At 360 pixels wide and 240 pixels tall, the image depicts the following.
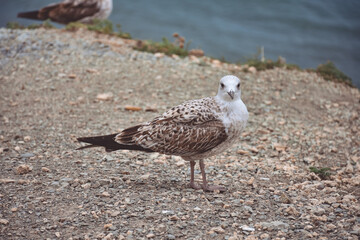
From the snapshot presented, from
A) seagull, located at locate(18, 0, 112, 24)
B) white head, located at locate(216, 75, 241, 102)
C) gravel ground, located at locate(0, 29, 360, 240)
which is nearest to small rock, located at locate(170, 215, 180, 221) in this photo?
gravel ground, located at locate(0, 29, 360, 240)

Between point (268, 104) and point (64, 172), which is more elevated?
point (268, 104)

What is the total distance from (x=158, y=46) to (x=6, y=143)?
5.69 meters

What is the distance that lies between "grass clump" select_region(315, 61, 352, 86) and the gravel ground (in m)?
0.29

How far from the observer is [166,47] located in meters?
11.1

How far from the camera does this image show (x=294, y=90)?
9617 millimetres

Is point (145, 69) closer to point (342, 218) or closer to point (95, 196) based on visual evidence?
point (95, 196)

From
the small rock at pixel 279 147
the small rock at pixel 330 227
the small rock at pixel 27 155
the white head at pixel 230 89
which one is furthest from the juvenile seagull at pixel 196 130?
the small rock at pixel 279 147

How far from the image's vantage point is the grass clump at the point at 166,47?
36.1 ft

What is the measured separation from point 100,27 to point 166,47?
2325 millimetres

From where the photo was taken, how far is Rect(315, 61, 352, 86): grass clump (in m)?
10.6

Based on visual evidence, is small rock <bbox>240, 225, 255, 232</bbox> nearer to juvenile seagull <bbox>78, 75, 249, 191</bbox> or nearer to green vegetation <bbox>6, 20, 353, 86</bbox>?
juvenile seagull <bbox>78, 75, 249, 191</bbox>

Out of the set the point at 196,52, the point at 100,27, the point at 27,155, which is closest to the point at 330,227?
Answer: the point at 27,155

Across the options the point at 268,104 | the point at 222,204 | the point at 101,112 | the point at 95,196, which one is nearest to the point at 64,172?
the point at 95,196

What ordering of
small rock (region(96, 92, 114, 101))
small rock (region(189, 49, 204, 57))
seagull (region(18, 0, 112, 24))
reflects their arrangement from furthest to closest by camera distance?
seagull (region(18, 0, 112, 24)), small rock (region(189, 49, 204, 57)), small rock (region(96, 92, 114, 101))
